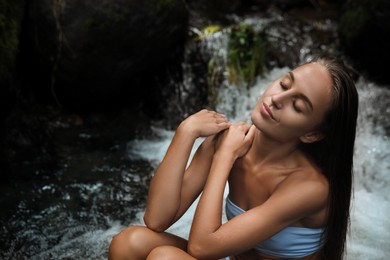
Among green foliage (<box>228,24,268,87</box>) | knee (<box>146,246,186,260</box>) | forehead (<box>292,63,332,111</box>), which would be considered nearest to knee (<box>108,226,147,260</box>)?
knee (<box>146,246,186,260</box>)

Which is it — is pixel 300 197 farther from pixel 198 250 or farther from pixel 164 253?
pixel 164 253

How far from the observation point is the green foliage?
639 cm

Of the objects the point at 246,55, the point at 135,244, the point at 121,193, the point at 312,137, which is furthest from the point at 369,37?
the point at 135,244

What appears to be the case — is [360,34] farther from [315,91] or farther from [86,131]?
[315,91]

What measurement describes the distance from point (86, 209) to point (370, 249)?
241 cm

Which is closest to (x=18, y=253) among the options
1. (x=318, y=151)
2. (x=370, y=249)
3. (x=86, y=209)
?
(x=86, y=209)

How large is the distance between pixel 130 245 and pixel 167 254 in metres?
0.26

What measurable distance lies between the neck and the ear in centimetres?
11

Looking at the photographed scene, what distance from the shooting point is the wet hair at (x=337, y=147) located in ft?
7.60

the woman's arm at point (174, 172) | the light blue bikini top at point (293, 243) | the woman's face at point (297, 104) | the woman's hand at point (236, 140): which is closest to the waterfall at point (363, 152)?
the light blue bikini top at point (293, 243)

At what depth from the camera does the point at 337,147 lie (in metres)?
2.39

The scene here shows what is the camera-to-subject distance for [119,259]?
265 cm

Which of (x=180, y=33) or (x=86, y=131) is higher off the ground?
(x=180, y=33)

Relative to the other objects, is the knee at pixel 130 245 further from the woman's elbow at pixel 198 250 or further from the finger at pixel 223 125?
the finger at pixel 223 125
